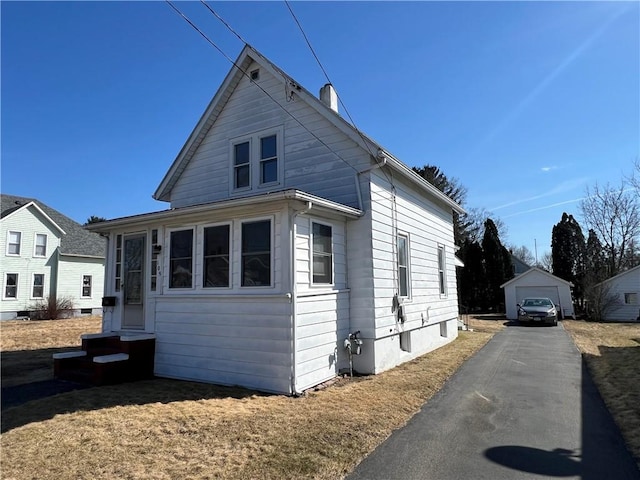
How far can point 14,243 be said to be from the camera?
85.8 ft

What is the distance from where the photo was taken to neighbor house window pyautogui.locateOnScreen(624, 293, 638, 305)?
27.0 meters

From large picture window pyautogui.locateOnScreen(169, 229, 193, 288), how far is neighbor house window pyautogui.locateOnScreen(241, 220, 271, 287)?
1.41 metres

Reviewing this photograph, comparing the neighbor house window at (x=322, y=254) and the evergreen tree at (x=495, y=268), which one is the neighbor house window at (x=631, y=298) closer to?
the evergreen tree at (x=495, y=268)

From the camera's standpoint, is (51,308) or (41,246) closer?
(51,308)

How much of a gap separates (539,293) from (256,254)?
26.4 metres

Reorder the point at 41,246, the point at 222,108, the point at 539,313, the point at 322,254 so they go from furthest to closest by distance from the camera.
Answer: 1. the point at 41,246
2. the point at 539,313
3. the point at 222,108
4. the point at 322,254

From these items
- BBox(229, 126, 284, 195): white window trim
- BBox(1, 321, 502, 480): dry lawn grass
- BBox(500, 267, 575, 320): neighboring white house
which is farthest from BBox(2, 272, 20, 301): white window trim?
BBox(500, 267, 575, 320): neighboring white house

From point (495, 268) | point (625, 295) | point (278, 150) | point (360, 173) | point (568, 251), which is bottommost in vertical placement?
point (625, 295)

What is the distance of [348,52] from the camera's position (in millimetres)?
8172

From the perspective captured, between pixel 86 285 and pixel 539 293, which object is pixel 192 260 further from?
pixel 539 293

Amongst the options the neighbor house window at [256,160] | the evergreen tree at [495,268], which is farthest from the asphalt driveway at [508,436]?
the evergreen tree at [495,268]

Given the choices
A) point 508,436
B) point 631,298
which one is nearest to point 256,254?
point 508,436

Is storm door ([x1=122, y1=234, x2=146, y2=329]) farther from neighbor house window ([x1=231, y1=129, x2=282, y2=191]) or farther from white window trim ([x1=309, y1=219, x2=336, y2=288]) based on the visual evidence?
white window trim ([x1=309, y1=219, x2=336, y2=288])

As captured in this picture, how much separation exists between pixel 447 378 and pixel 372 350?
5.21 ft
